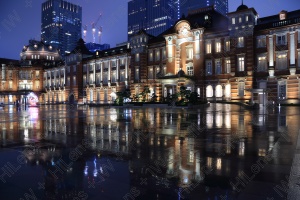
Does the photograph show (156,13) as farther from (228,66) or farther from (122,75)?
(228,66)

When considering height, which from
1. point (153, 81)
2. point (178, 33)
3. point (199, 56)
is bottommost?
point (153, 81)

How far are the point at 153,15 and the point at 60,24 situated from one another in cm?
5700

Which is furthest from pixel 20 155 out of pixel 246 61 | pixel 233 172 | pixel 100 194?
pixel 246 61

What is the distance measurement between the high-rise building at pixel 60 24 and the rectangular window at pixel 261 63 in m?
126

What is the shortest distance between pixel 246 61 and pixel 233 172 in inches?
1460

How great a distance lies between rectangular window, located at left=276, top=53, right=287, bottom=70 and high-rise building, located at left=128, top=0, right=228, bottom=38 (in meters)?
86.8

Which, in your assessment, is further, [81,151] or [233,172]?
[81,151]

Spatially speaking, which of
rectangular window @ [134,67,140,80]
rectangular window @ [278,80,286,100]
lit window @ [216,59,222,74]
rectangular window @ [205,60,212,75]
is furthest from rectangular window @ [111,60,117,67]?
rectangular window @ [278,80,286,100]

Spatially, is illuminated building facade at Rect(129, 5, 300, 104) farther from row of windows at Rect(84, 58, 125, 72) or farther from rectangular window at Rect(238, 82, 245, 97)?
row of windows at Rect(84, 58, 125, 72)

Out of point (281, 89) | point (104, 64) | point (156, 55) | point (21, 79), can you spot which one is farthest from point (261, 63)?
point (21, 79)

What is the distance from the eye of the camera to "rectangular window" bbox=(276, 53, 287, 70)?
37.0 m

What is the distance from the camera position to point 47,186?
448 centimetres

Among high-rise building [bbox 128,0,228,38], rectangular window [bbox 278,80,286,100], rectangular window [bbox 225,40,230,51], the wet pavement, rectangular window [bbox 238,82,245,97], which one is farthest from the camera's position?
high-rise building [bbox 128,0,228,38]

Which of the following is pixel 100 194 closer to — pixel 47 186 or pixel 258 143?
pixel 47 186
